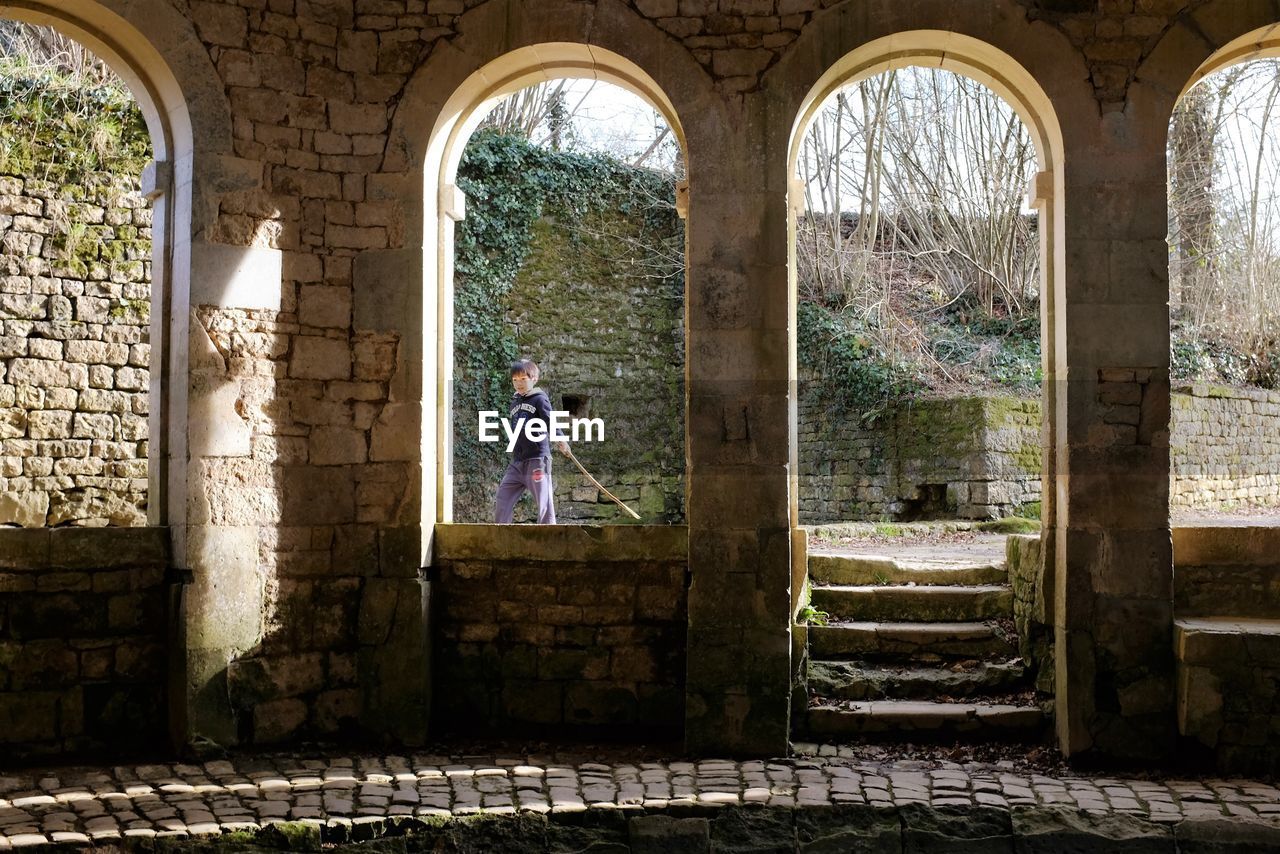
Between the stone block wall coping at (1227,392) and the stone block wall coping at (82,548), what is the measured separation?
428 inches

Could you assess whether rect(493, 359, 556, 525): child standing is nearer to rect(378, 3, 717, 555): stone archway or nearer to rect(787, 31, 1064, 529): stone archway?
rect(378, 3, 717, 555): stone archway

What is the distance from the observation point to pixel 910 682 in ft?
19.1

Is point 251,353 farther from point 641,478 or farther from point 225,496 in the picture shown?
point 641,478

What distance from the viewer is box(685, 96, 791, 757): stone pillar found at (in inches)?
212

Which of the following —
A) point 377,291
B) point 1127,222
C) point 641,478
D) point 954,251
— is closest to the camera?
point 1127,222

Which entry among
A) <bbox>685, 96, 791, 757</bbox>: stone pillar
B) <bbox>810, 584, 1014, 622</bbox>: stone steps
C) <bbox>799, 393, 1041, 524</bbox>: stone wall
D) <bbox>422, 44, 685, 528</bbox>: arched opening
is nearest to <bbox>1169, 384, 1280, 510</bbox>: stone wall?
<bbox>799, 393, 1041, 524</bbox>: stone wall

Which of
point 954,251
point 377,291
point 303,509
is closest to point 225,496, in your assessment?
point 303,509

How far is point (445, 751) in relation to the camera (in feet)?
17.9

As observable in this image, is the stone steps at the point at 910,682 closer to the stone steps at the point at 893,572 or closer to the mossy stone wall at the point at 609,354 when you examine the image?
the stone steps at the point at 893,572

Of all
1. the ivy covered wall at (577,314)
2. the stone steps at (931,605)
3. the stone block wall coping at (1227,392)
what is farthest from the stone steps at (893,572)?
the stone block wall coping at (1227,392)

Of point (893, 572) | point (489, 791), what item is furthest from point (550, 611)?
point (893, 572)

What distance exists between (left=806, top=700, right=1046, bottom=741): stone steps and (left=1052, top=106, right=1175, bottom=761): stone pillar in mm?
228

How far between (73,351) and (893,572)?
6548 millimetres

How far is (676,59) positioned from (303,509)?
2999mm
